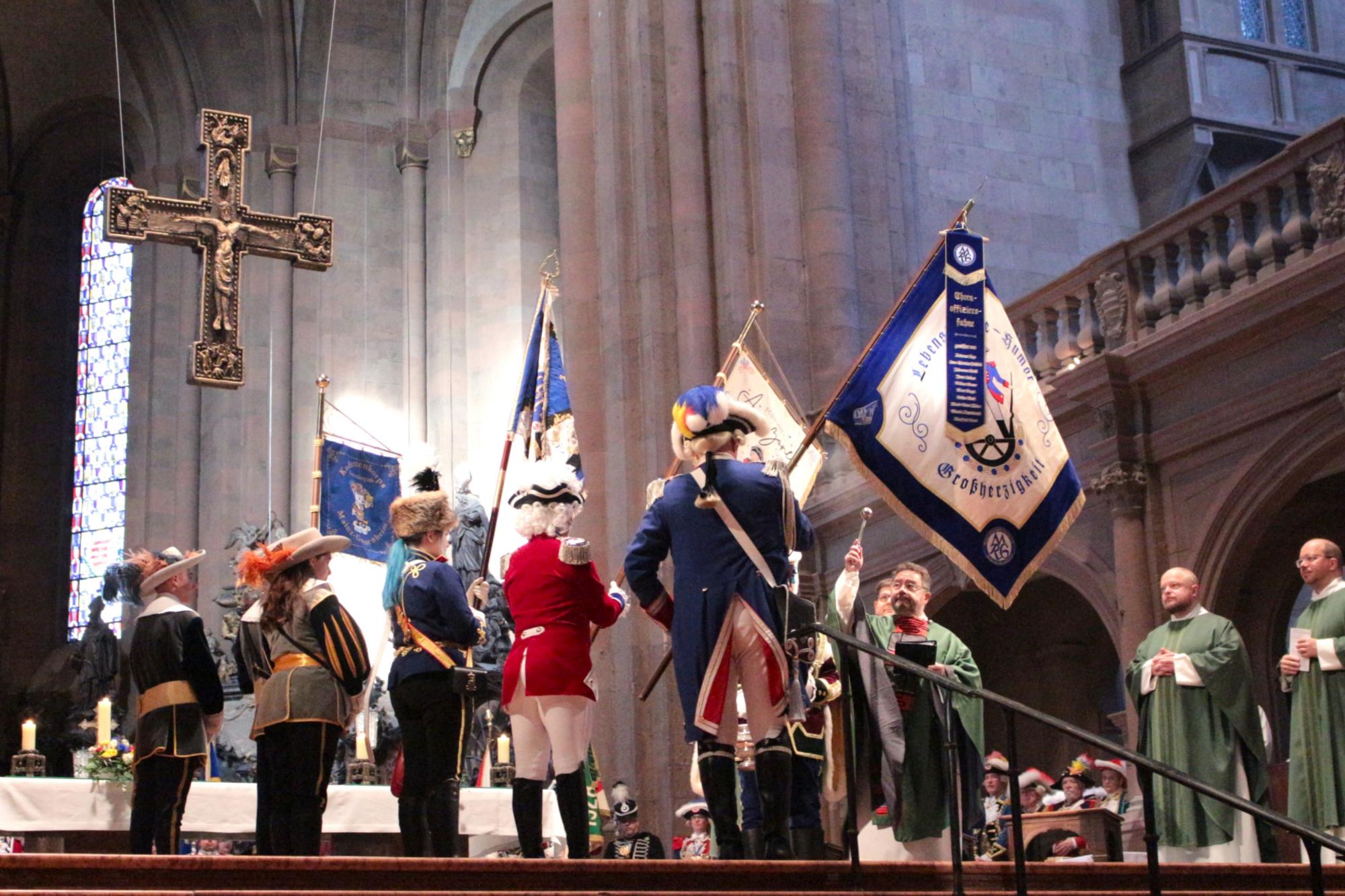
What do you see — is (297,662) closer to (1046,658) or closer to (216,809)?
(216,809)

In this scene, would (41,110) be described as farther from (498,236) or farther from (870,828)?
(870,828)

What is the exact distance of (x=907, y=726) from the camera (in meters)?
7.88

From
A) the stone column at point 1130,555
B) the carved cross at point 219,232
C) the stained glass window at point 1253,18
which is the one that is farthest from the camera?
the stained glass window at point 1253,18

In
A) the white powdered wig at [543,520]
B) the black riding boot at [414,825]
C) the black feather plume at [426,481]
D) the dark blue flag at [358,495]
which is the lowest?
the black riding boot at [414,825]

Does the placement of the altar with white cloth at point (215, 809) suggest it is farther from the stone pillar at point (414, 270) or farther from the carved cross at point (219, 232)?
the stone pillar at point (414, 270)

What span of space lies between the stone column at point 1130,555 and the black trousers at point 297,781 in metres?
5.86

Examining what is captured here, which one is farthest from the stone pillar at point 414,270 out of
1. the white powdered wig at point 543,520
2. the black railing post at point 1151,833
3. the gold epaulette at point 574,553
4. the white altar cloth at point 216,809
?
the black railing post at point 1151,833

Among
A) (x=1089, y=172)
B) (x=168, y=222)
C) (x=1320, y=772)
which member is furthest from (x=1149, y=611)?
(x=168, y=222)

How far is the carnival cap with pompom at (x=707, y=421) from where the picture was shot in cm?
690

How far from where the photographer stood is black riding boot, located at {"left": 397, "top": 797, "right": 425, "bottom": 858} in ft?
24.1

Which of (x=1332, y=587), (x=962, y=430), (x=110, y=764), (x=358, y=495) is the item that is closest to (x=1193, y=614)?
(x=1332, y=587)

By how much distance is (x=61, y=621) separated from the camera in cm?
2994

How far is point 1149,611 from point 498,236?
1524 cm

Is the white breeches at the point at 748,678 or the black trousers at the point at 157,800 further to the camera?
the black trousers at the point at 157,800
